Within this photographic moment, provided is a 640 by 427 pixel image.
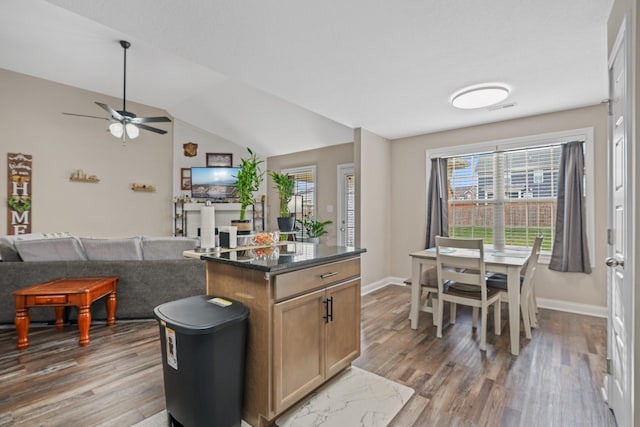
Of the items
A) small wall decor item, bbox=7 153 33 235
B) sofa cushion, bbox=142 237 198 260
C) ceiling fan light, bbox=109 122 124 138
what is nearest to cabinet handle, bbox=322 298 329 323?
sofa cushion, bbox=142 237 198 260

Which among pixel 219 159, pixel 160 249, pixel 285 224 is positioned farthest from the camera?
pixel 219 159

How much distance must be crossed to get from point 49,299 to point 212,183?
438 cm

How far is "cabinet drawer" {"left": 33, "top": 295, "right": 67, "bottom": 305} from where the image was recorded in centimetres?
260

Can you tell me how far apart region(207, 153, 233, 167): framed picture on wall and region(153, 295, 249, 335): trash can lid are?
570 centimetres

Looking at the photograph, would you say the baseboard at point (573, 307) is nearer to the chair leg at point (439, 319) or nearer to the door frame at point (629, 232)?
the chair leg at point (439, 319)

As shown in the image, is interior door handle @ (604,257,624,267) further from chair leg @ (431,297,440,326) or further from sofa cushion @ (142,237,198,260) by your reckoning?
sofa cushion @ (142,237,198,260)

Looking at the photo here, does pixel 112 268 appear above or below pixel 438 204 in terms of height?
below

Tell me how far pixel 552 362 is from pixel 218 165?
21.8 feet

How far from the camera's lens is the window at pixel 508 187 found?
12.4ft

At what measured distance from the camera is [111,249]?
320cm

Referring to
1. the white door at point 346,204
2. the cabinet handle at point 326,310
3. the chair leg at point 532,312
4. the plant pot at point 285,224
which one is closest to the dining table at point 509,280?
the chair leg at point 532,312

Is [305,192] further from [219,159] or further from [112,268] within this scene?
[112,268]

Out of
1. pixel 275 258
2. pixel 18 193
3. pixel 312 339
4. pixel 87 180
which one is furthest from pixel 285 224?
pixel 18 193

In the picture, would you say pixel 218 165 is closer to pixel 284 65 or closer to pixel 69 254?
pixel 69 254
